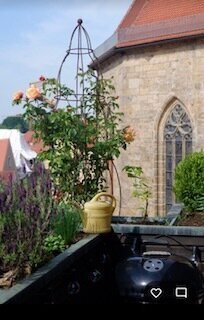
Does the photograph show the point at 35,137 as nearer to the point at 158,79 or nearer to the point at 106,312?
the point at 106,312

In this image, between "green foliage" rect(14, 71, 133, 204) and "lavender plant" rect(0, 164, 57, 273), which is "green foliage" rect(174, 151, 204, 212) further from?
"lavender plant" rect(0, 164, 57, 273)

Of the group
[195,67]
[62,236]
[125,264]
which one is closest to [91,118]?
[62,236]

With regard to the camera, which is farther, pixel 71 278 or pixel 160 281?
pixel 71 278

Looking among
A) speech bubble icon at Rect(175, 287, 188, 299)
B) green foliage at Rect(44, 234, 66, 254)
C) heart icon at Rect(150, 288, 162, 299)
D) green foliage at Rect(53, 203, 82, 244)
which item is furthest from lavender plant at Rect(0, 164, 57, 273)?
speech bubble icon at Rect(175, 287, 188, 299)

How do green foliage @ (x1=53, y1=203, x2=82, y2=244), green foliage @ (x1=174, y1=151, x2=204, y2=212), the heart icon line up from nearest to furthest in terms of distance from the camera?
the heart icon, green foliage @ (x1=53, y1=203, x2=82, y2=244), green foliage @ (x1=174, y1=151, x2=204, y2=212)

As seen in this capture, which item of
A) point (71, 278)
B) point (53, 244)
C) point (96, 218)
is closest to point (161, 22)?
point (96, 218)

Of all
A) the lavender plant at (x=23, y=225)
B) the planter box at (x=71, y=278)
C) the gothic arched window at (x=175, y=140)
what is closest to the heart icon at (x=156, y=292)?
the planter box at (x=71, y=278)

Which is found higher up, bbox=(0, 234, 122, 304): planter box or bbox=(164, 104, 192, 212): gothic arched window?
bbox=(164, 104, 192, 212): gothic arched window

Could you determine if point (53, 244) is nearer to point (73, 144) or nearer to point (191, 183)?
point (73, 144)

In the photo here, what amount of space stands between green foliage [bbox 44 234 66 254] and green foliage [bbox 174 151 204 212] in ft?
10.6

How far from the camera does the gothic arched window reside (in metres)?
14.1

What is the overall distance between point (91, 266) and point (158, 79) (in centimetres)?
1078

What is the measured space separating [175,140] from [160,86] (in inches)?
58.3

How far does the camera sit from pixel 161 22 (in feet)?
45.6
